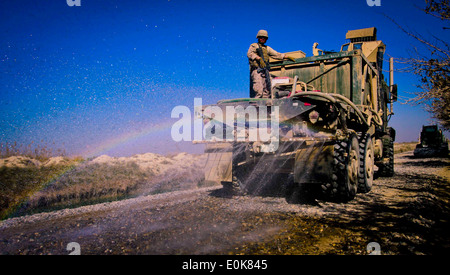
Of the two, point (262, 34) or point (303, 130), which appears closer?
point (303, 130)

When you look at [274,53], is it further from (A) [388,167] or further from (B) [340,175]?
(A) [388,167]

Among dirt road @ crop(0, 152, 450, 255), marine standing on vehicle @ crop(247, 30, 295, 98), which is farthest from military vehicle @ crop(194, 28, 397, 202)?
dirt road @ crop(0, 152, 450, 255)

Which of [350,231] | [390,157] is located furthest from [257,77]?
[390,157]

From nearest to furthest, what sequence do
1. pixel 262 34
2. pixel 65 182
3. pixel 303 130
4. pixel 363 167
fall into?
pixel 303 130 → pixel 262 34 → pixel 363 167 → pixel 65 182

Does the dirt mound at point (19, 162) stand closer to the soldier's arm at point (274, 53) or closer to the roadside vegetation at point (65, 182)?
the roadside vegetation at point (65, 182)

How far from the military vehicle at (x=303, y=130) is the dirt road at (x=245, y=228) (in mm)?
757

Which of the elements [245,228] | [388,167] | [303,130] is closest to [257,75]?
[303,130]

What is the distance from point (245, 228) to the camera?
4.25 m

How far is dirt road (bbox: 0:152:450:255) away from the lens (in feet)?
11.3

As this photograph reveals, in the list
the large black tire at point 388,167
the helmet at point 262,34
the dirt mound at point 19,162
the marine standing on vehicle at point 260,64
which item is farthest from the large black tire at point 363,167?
the dirt mound at point 19,162

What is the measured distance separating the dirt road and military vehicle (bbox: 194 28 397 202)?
2.48 ft

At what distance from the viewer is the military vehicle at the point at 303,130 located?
564 cm

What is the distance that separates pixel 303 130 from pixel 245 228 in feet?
9.43
